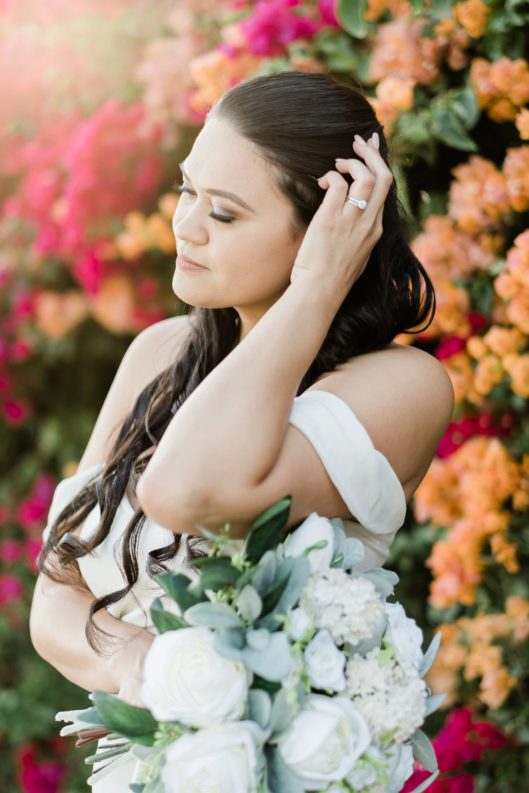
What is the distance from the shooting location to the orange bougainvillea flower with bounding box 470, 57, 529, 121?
8.17ft

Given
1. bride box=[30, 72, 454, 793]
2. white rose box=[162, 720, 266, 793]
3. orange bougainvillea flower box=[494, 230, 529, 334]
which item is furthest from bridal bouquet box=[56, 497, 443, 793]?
orange bougainvillea flower box=[494, 230, 529, 334]

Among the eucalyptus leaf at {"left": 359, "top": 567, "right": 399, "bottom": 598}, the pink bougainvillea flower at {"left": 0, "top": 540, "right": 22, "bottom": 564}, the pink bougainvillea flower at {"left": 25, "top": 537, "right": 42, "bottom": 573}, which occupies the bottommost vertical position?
the pink bougainvillea flower at {"left": 0, "top": 540, "right": 22, "bottom": 564}

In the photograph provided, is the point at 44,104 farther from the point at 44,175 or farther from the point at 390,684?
the point at 390,684

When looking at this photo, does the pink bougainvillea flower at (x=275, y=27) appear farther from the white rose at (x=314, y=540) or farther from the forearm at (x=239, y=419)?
the white rose at (x=314, y=540)

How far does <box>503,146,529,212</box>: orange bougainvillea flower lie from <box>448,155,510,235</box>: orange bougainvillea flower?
4 cm

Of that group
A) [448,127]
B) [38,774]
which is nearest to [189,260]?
[448,127]

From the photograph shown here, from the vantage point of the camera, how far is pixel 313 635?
1489mm

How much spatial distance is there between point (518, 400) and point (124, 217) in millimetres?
1662

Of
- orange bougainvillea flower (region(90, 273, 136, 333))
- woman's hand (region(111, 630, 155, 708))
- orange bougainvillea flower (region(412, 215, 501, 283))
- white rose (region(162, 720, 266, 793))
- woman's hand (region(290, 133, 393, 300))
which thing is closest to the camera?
white rose (region(162, 720, 266, 793))

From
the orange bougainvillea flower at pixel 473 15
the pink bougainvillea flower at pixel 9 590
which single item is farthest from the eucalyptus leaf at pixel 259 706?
the pink bougainvillea flower at pixel 9 590

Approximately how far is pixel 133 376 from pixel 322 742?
108 cm

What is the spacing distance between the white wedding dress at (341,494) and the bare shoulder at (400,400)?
0.04 m

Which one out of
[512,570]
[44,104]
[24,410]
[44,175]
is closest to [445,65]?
[512,570]

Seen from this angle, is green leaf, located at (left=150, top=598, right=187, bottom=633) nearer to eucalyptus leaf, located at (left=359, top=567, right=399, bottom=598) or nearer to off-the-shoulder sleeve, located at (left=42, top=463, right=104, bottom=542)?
eucalyptus leaf, located at (left=359, top=567, right=399, bottom=598)
